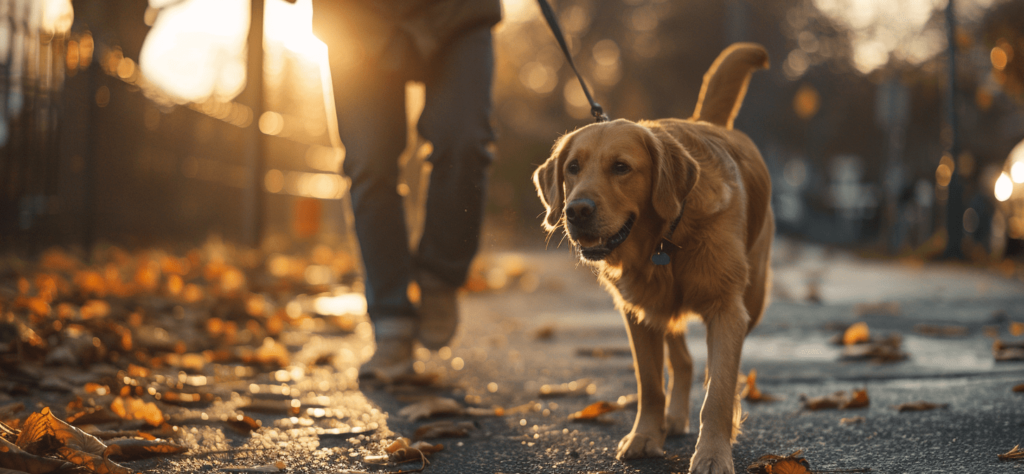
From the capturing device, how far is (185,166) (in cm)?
1174

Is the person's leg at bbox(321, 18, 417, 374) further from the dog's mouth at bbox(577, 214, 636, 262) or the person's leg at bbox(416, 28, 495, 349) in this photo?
the dog's mouth at bbox(577, 214, 636, 262)

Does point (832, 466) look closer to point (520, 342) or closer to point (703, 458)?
point (703, 458)

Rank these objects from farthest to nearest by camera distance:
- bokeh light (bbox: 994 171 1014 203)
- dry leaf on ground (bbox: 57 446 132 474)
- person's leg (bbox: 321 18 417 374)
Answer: bokeh light (bbox: 994 171 1014 203) → person's leg (bbox: 321 18 417 374) → dry leaf on ground (bbox: 57 446 132 474)

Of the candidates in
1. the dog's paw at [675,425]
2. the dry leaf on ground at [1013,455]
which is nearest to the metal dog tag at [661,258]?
the dog's paw at [675,425]

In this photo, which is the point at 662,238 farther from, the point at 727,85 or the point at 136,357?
the point at 136,357

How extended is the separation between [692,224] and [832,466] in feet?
2.41

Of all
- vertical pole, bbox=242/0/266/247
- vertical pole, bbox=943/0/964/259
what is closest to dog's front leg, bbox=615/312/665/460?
vertical pole, bbox=242/0/266/247

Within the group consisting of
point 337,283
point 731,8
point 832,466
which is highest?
point 731,8

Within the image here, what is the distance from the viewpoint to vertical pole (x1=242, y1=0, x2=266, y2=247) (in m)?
7.38

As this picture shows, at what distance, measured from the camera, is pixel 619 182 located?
238 cm

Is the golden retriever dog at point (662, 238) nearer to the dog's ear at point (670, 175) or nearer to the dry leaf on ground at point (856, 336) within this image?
the dog's ear at point (670, 175)

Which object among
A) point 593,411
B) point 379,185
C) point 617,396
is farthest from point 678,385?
point 379,185

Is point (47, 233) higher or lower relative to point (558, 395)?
higher

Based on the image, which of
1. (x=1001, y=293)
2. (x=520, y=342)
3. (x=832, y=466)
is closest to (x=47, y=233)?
(x=520, y=342)
